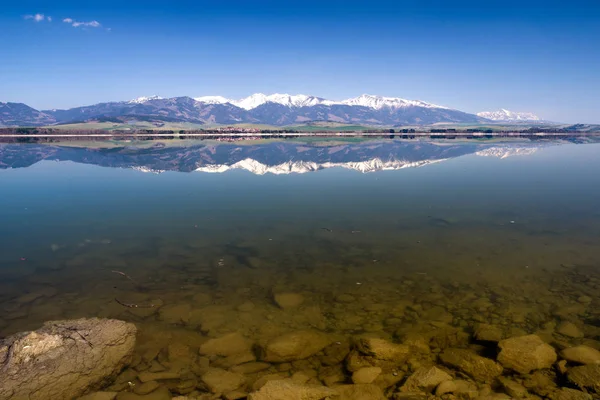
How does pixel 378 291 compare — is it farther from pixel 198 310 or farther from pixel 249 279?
pixel 198 310

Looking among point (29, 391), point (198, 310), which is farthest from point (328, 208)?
point (29, 391)

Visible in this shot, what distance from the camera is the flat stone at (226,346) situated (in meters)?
9.11

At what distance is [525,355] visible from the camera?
827cm

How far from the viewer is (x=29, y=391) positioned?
24.2 ft

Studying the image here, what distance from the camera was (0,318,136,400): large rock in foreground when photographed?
296 inches

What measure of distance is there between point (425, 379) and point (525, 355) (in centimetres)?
252

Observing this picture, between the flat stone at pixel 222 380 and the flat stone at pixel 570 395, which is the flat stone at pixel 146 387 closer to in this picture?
the flat stone at pixel 222 380

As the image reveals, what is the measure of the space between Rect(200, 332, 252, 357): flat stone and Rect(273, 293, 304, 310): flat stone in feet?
6.67

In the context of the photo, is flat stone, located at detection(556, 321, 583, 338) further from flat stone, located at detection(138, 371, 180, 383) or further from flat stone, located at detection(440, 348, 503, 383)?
flat stone, located at detection(138, 371, 180, 383)

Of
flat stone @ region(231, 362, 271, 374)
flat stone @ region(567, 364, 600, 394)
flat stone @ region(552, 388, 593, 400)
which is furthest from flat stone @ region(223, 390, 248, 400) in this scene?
flat stone @ region(567, 364, 600, 394)

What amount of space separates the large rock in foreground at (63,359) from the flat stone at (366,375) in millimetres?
5273

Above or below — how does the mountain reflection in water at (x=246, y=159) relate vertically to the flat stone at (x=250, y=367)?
above

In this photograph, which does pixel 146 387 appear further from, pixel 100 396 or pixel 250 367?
pixel 250 367

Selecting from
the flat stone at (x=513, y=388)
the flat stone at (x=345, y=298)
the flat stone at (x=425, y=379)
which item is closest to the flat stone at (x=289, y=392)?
the flat stone at (x=425, y=379)
